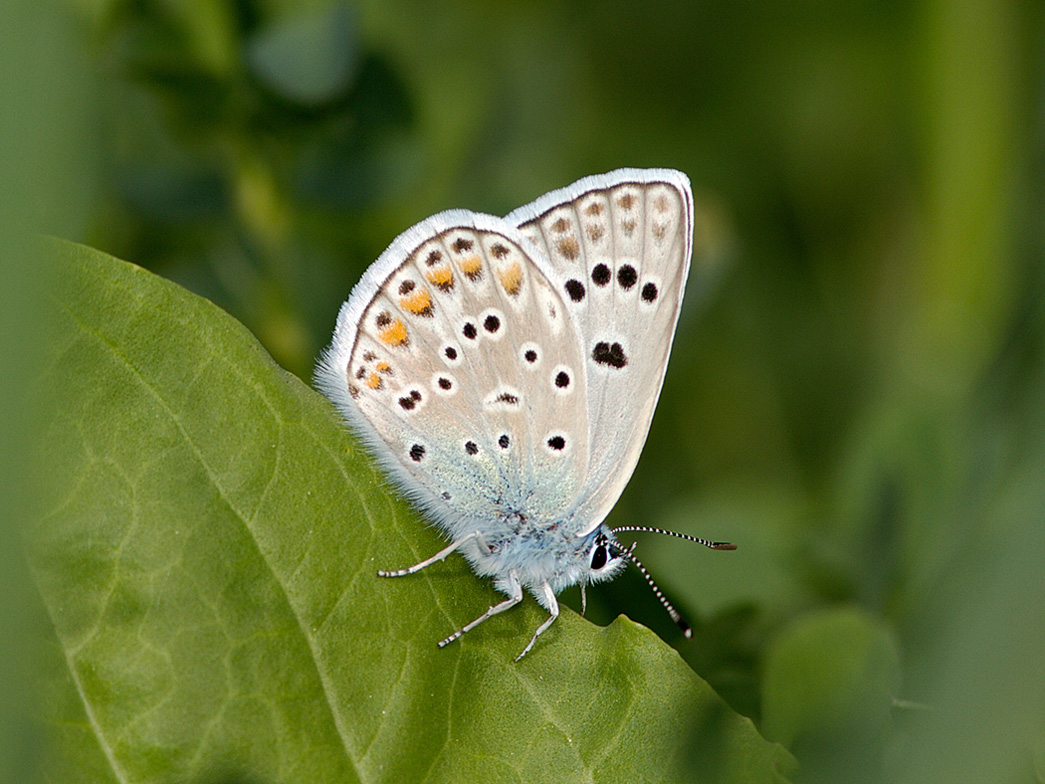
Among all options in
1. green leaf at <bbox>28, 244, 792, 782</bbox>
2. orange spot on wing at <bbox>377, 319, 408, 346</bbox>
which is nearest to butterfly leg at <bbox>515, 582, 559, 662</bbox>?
green leaf at <bbox>28, 244, 792, 782</bbox>

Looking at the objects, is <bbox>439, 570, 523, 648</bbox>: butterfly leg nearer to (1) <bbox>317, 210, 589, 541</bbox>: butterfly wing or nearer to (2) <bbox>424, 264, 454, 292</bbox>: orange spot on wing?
(1) <bbox>317, 210, 589, 541</bbox>: butterfly wing

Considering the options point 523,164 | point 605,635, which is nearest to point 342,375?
point 605,635

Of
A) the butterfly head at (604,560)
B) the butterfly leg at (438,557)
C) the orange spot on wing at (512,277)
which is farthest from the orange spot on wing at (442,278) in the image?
the butterfly head at (604,560)

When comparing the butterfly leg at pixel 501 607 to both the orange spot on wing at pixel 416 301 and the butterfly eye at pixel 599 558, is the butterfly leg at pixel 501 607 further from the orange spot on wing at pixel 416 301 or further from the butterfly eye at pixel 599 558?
the orange spot on wing at pixel 416 301

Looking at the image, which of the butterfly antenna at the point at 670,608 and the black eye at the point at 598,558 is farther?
the black eye at the point at 598,558

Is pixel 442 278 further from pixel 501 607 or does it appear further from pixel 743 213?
pixel 743 213

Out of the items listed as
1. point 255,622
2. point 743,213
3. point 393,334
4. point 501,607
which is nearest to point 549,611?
point 501,607
